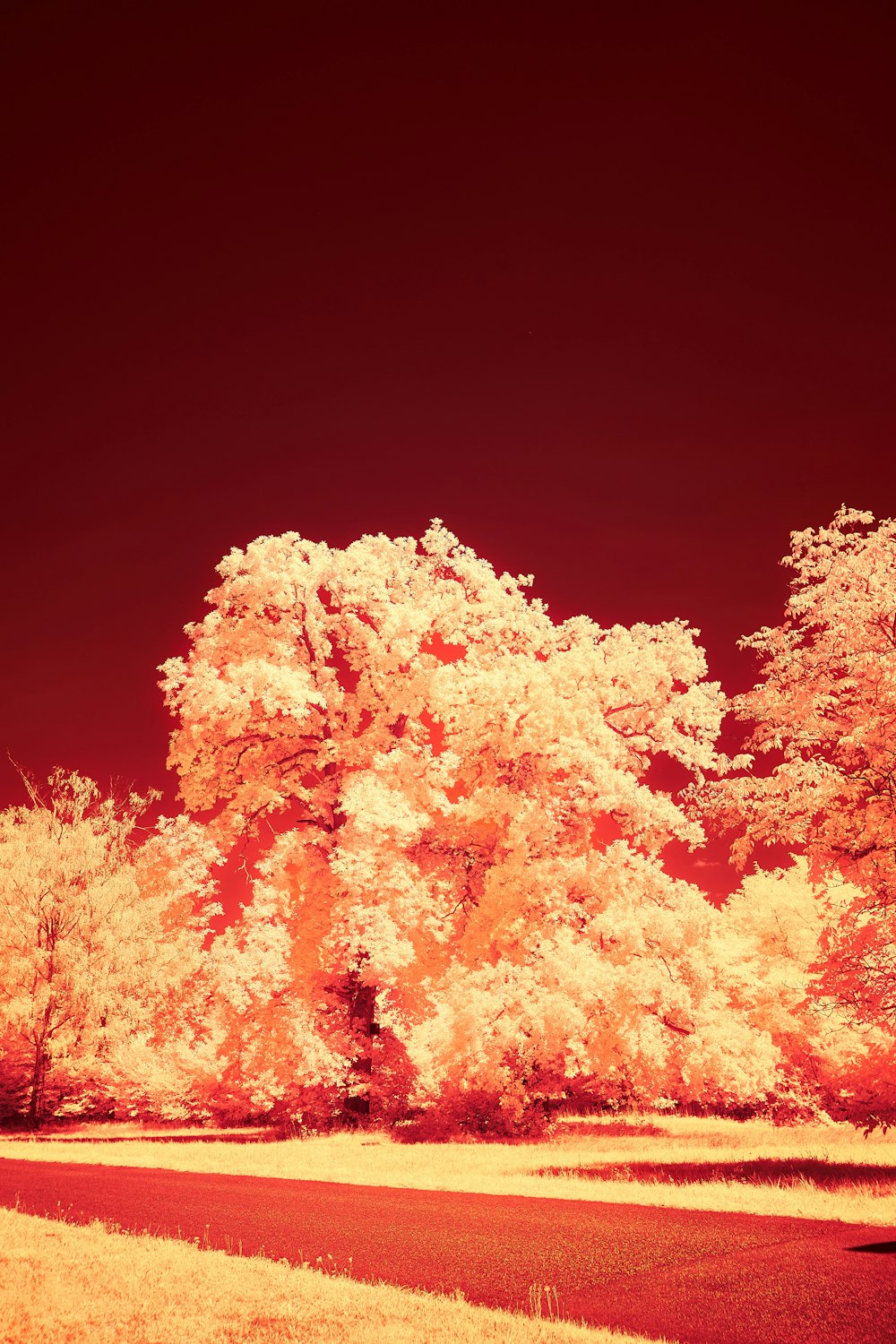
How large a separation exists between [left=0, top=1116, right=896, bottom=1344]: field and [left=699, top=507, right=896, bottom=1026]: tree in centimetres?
336

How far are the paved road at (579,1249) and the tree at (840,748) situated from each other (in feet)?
18.6

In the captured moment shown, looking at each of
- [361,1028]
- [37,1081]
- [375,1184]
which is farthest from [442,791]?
[37,1081]

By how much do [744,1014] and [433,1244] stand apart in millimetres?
18340

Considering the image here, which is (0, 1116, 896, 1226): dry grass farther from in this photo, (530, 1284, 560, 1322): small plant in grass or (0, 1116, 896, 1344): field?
(530, 1284, 560, 1322): small plant in grass

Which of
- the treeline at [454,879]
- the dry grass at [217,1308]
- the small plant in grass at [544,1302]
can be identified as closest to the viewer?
the dry grass at [217,1308]

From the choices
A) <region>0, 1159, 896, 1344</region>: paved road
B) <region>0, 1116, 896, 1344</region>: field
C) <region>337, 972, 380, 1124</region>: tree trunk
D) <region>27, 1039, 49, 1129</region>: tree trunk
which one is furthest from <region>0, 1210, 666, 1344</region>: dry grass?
<region>27, 1039, 49, 1129</region>: tree trunk

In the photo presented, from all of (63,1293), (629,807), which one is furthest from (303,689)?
(63,1293)

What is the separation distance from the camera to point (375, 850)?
26375mm

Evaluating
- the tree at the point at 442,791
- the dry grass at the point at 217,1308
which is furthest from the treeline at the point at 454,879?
the dry grass at the point at 217,1308

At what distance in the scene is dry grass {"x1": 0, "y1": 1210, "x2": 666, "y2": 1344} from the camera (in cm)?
731

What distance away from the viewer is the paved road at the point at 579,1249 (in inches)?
302

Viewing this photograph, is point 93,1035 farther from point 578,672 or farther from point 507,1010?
point 578,672

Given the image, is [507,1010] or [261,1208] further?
[507,1010]

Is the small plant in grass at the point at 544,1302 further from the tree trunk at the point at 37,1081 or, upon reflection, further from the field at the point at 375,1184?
the tree trunk at the point at 37,1081
